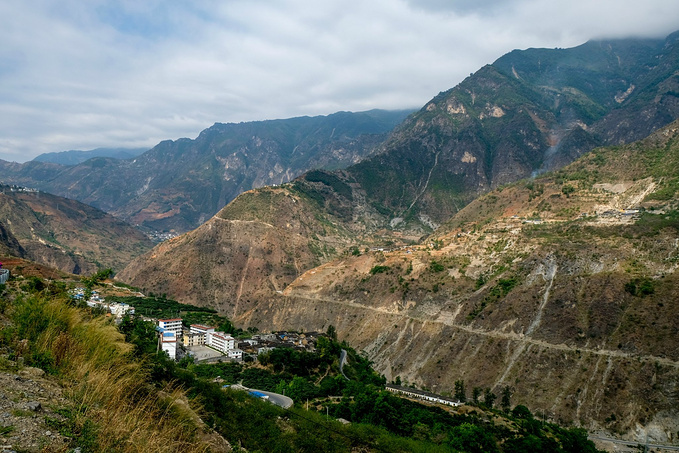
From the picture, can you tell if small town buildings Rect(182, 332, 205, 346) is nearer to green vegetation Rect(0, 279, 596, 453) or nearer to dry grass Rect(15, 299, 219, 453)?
green vegetation Rect(0, 279, 596, 453)

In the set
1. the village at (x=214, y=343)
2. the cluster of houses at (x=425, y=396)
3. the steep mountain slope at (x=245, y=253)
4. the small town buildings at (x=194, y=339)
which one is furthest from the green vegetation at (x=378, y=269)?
the small town buildings at (x=194, y=339)

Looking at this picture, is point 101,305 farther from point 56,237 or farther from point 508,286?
point 56,237

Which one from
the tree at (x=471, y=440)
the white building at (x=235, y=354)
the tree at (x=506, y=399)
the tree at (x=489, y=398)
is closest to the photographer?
the tree at (x=471, y=440)

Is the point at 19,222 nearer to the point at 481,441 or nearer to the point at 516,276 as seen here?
the point at 516,276

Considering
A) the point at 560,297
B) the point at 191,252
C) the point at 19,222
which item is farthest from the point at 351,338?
the point at 19,222

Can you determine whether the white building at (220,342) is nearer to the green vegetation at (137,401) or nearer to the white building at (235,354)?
the white building at (235,354)

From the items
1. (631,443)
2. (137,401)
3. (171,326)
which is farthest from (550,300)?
(137,401)
